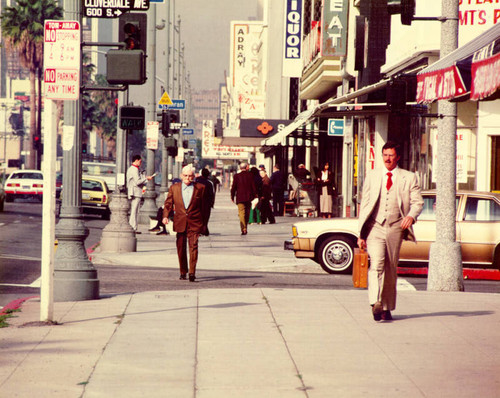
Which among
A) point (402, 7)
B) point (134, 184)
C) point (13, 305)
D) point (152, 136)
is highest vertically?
point (402, 7)

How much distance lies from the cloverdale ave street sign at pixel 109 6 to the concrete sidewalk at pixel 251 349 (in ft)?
11.3

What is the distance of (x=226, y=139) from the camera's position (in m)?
56.6

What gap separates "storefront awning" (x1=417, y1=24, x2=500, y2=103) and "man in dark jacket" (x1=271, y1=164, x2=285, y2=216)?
24.5m

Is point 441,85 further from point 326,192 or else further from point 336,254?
point 326,192

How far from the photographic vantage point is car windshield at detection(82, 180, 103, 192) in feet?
123

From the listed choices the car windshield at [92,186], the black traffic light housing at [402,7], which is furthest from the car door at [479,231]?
the car windshield at [92,186]

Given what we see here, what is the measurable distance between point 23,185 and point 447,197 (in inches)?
1454

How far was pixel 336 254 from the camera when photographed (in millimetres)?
17031

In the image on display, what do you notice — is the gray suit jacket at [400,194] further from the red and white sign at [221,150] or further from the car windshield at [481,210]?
the red and white sign at [221,150]

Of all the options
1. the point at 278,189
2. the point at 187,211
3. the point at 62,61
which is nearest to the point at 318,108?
the point at 278,189

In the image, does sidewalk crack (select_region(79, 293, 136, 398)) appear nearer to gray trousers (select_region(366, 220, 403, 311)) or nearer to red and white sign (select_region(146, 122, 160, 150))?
gray trousers (select_region(366, 220, 403, 311))

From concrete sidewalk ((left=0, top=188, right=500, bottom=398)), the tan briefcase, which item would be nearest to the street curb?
concrete sidewalk ((left=0, top=188, right=500, bottom=398))

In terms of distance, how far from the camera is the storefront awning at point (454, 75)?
9.70 meters

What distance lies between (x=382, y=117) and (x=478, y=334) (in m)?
18.1
